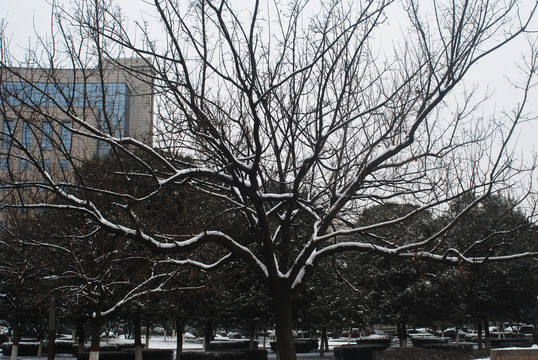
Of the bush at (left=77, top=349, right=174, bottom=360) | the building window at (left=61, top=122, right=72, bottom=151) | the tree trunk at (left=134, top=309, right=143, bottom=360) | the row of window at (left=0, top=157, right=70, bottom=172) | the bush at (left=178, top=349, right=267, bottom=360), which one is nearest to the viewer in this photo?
the building window at (left=61, top=122, right=72, bottom=151)

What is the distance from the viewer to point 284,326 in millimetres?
8156

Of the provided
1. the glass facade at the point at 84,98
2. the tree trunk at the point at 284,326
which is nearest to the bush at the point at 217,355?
the glass facade at the point at 84,98

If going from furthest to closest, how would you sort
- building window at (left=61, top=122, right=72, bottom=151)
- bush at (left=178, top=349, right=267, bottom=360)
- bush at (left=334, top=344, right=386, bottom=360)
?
1. bush at (left=334, top=344, right=386, bottom=360)
2. bush at (left=178, top=349, right=267, bottom=360)
3. building window at (left=61, top=122, right=72, bottom=151)

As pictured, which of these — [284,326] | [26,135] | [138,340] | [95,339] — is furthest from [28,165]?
[284,326]

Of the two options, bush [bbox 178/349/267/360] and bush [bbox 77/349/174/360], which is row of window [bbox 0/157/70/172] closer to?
bush [bbox 77/349/174/360]

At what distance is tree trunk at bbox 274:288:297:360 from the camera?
8016 millimetres

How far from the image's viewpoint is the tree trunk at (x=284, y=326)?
8.02 metres

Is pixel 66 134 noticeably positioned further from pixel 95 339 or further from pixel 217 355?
pixel 217 355

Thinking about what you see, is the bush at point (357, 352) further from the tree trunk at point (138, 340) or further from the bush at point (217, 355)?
the tree trunk at point (138, 340)

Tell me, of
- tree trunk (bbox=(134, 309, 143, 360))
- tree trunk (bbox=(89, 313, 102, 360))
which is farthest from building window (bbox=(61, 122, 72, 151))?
tree trunk (bbox=(134, 309, 143, 360))

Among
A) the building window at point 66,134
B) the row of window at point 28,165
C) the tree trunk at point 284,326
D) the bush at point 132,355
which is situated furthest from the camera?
the bush at point 132,355

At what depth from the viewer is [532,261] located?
28.1 metres

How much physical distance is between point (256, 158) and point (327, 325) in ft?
55.3

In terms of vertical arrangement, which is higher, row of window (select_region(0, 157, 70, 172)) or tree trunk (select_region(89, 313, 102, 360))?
row of window (select_region(0, 157, 70, 172))
